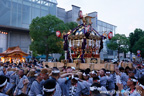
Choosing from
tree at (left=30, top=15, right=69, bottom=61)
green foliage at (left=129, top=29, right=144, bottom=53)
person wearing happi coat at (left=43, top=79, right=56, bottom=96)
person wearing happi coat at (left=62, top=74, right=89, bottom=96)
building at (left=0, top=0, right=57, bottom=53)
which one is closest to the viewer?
person wearing happi coat at (left=43, top=79, right=56, bottom=96)

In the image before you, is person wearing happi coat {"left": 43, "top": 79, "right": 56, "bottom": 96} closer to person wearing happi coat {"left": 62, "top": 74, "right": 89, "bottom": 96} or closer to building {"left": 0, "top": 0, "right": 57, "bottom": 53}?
person wearing happi coat {"left": 62, "top": 74, "right": 89, "bottom": 96}

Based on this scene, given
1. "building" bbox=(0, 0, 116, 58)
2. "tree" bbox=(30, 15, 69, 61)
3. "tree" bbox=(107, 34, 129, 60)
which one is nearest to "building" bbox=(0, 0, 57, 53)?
"building" bbox=(0, 0, 116, 58)

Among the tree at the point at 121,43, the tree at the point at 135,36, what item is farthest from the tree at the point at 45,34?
the tree at the point at 135,36

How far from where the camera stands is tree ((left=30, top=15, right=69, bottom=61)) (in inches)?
965

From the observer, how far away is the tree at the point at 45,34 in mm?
24516

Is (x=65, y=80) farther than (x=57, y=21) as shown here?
No

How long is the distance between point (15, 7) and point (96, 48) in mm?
22451

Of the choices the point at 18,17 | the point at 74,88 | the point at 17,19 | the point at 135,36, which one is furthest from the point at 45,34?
the point at 135,36

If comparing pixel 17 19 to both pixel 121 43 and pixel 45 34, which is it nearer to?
pixel 45 34

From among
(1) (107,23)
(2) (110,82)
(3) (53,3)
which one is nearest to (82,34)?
(2) (110,82)

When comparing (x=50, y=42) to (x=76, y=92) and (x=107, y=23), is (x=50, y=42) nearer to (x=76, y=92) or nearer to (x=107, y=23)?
(x=76, y=92)

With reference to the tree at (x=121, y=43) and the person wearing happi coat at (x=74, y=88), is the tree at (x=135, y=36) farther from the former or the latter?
the person wearing happi coat at (x=74, y=88)

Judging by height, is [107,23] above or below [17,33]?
above

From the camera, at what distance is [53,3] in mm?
36188
